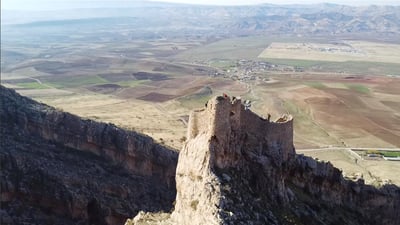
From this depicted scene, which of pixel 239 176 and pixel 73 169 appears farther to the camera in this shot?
pixel 73 169

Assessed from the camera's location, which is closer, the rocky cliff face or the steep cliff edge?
the steep cliff edge

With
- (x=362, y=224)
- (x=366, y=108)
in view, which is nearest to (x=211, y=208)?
(x=362, y=224)

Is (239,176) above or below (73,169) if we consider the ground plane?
above

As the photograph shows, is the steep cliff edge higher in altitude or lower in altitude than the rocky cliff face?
higher
